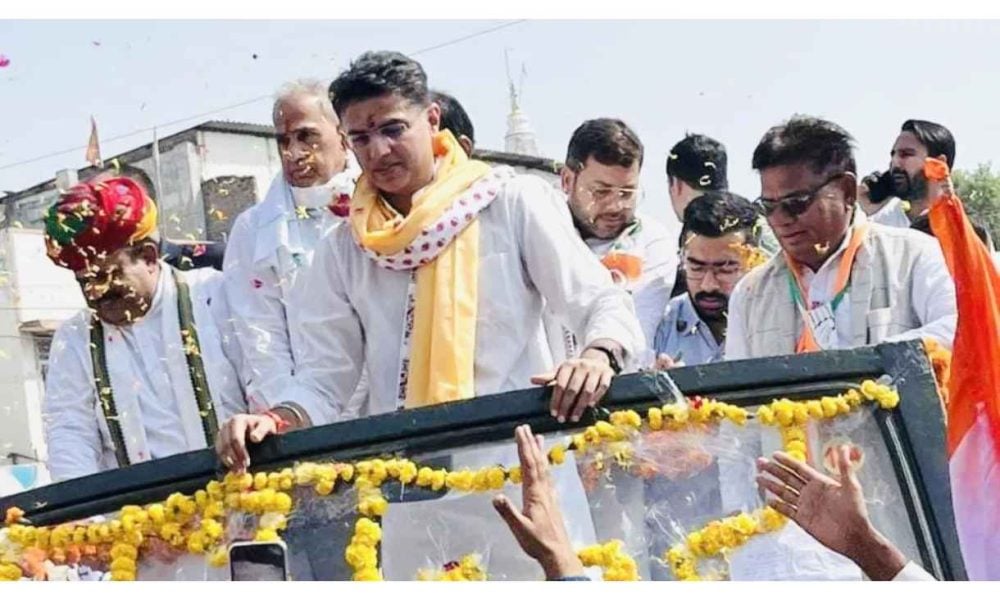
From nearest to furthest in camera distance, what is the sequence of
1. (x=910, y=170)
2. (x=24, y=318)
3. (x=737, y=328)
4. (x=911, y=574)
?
(x=911, y=574) < (x=737, y=328) < (x=910, y=170) < (x=24, y=318)

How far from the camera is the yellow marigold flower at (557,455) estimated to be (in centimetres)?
287

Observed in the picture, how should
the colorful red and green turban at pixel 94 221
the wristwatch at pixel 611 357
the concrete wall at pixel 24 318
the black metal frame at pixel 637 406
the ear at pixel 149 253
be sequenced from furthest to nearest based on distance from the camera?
1. the concrete wall at pixel 24 318
2. the ear at pixel 149 253
3. the colorful red and green turban at pixel 94 221
4. the wristwatch at pixel 611 357
5. the black metal frame at pixel 637 406

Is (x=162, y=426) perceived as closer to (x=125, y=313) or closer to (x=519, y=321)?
(x=125, y=313)

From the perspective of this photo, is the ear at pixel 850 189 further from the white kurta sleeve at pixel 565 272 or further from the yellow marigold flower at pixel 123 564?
the yellow marigold flower at pixel 123 564

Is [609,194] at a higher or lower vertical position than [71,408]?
higher

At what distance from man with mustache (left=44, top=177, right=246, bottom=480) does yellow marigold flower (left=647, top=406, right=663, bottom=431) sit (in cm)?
189

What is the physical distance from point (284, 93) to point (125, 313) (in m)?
0.78

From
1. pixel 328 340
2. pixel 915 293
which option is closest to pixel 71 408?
pixel 328 340

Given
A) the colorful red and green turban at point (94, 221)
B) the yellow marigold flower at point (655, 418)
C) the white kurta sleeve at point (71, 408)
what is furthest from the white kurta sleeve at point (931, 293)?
the white kurta sleeve at point (71, 408)

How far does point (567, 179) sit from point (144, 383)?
137 cm

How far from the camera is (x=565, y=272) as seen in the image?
3660mm

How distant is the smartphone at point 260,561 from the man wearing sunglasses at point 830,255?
1377 millimetres

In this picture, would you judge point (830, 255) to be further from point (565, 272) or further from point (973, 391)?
point (973, 391)

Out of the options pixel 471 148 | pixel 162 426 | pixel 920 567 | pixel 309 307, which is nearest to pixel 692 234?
pixel 471 148
